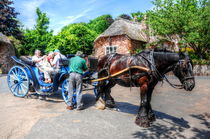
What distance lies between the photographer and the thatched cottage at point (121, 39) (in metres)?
21.7

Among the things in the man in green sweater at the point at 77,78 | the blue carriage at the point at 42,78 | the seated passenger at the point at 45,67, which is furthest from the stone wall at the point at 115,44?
the man in green sweater at the point at 77,78

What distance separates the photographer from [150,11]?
1880 cm

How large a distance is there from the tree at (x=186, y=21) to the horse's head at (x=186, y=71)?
41.0 ft

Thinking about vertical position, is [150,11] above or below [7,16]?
below

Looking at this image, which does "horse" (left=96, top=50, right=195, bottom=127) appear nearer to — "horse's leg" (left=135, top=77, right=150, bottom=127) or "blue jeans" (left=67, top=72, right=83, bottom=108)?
"horse's leg" (left=135, top=77, right=150, bottom=127)

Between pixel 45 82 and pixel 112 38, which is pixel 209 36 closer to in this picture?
pixel 112 38

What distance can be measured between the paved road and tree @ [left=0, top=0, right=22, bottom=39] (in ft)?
80.6

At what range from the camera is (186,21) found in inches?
615

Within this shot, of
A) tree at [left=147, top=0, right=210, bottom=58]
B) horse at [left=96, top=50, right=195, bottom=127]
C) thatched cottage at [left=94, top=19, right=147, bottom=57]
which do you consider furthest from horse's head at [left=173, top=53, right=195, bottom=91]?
thatched cottage at [left=94, top=19, right=147, bottom=57]

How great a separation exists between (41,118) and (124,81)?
2555 mm

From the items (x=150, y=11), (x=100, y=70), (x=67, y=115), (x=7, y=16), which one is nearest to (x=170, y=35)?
(x=150, y=11)

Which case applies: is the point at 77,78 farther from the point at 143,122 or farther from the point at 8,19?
the point at 8,19

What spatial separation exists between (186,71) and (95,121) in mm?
2686

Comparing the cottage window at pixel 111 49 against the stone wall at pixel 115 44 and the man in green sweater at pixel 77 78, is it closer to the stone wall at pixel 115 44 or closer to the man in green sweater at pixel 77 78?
the stone wall at pixel 115 44
